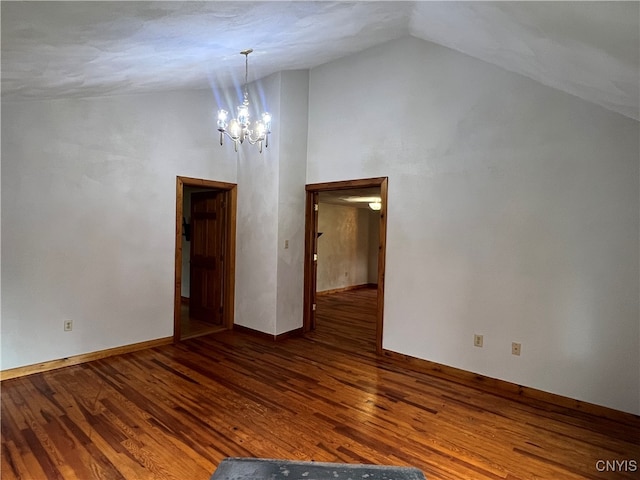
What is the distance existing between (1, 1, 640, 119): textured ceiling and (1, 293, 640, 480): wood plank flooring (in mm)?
2358

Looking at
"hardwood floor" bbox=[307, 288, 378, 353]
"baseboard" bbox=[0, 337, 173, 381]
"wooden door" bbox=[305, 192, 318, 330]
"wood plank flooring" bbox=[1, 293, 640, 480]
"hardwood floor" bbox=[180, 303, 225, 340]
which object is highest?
"wooden door" bbox=[305, 192, 318, 330]

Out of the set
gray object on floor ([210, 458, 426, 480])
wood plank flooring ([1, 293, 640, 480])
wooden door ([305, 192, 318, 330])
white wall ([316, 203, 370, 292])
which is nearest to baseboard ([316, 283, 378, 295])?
white wall ([316, 203, 370, 292])

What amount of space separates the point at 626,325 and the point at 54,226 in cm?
506

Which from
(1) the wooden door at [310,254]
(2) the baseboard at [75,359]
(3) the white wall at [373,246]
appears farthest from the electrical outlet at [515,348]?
(3) the white wall at [373,246]

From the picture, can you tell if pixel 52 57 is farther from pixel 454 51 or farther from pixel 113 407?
pixel 454 51

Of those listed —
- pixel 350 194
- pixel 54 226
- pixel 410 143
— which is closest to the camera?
pixel 54 226

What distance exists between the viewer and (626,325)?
2664mm

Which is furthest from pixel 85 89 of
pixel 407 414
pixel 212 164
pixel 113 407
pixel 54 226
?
pixel 407 414

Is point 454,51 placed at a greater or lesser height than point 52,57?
greater

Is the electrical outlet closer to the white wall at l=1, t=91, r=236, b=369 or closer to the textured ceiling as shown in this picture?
the textured ceiling

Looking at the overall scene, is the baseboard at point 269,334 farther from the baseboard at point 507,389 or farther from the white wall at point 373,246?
the white wall at point 373,246

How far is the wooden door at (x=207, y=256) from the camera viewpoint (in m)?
4.98

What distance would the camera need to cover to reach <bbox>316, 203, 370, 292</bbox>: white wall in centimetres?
839

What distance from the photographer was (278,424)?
2533 mm
